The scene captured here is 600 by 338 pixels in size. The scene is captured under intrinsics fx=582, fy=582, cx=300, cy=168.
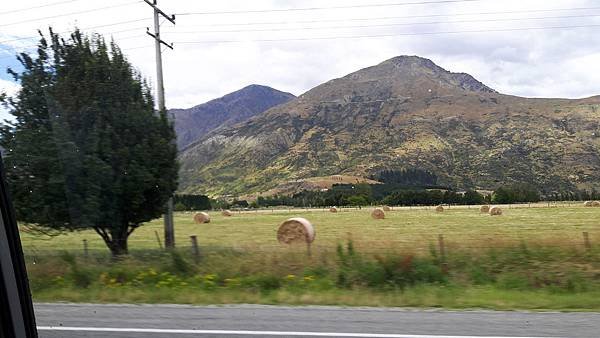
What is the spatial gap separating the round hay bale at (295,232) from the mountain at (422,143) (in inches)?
1479

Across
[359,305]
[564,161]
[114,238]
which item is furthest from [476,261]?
[564,161]

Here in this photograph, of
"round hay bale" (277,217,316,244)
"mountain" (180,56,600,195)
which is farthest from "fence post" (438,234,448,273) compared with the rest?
"mountain" (180,56,600,195)

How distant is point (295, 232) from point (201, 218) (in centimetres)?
1332

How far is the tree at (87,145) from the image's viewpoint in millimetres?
14148

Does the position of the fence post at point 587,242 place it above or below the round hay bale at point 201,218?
below

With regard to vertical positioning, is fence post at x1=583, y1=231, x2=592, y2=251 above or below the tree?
below

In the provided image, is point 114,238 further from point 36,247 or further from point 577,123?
point 577,123

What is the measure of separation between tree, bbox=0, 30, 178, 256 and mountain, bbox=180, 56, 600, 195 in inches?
1618

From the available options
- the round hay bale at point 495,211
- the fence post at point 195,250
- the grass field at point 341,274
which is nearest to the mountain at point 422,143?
the round hay bale at point 495,211

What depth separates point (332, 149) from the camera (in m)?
130

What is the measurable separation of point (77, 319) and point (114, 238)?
304 inches

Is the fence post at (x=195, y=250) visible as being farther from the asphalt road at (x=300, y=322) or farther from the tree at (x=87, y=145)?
the asphalt road at (x=300, y=322)

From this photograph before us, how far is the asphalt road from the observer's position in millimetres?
7207

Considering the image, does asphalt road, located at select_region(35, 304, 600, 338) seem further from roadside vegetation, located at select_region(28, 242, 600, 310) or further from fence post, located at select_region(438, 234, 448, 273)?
fence post, located at select_region(438, 234, 448, 273)
